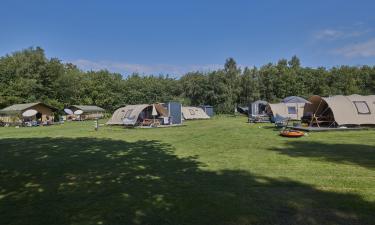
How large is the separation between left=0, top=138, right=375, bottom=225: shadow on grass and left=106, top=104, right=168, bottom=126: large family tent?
20058mm

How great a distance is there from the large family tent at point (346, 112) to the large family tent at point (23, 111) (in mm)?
33353

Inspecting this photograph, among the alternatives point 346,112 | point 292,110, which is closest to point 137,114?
point 292,110

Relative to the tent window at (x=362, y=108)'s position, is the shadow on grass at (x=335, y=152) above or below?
below

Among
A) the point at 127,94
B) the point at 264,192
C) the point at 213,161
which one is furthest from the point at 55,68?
the point at 264,192

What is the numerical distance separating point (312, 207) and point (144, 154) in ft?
24.2

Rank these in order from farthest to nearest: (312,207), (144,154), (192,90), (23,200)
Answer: (192,90) < (144,154) < (23,200) < (312,207)

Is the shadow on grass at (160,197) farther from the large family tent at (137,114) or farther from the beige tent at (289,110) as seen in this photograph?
Result: the beige tent at (289,110)

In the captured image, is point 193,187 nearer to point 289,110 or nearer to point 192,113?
point 289,110

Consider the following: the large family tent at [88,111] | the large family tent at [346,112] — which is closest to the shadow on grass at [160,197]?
the large family tent at [346,112]

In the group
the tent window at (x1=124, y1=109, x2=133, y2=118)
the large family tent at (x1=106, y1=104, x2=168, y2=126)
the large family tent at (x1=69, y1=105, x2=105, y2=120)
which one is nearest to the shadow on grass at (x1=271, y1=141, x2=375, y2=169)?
the large family tent at (x1=106, y1=104, x2=168, y2=126)

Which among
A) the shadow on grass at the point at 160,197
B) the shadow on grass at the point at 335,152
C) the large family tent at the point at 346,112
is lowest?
the shadow on grass at the point at 160,197

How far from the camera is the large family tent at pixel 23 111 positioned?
1642 inches

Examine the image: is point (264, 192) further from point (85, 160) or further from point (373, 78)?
point (373, 78)

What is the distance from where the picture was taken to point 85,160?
11.3 m
